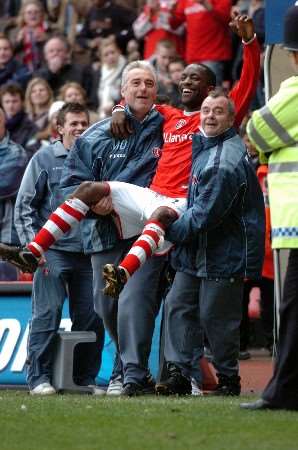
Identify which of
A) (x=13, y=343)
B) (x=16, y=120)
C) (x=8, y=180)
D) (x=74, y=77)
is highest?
(x=74, y=77)

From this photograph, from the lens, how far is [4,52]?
18891mm

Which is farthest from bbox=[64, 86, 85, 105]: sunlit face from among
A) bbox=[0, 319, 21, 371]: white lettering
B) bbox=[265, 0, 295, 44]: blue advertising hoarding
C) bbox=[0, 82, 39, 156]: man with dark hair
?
bbox=[265, 0, 295, 44]: blue advertising hoarding

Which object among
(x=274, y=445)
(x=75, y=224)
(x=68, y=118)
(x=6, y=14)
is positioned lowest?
(x=274, y=445)

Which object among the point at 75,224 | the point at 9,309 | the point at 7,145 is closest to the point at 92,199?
the point at 75,224

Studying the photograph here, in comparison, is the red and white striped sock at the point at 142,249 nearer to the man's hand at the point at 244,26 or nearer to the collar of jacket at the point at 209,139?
the collar of jacket at the point at 209,139

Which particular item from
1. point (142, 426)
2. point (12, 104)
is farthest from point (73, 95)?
point (142, 426)

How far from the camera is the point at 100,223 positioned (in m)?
10.0

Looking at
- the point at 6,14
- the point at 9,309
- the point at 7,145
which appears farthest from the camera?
the point at 6,14

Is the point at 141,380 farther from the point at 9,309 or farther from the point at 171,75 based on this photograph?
the point at 171,75

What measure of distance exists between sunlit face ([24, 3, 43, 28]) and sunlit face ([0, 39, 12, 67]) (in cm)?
82

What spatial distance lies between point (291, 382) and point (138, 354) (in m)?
1.75

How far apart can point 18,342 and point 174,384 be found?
1810 mm

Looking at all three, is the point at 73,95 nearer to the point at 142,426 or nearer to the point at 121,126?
the point at 121,126

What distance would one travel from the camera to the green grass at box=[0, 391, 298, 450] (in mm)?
7348
